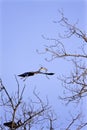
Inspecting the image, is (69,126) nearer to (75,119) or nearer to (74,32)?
(75,119)

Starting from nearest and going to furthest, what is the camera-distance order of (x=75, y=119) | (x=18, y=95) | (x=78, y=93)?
(x=78, y=93)
(x=18, y=95)
(x=75, y=119)

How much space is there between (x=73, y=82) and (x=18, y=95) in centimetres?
144

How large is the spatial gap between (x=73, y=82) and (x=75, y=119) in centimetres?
311

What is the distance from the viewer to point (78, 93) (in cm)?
711

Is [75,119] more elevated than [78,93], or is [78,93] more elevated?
[78,93]

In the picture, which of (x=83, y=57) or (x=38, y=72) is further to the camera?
(x=83, y=57)

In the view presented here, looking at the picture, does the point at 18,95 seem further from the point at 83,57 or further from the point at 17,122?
the point at 83,57

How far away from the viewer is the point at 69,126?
988 centimetres

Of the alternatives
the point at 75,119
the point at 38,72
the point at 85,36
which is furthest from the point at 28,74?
the point at 75,119

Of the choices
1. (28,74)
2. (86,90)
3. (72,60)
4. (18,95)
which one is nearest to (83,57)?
(72,60)

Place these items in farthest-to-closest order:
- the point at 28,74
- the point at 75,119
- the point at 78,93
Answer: the point at 75,119
the point at 78,93
the point at 28,74

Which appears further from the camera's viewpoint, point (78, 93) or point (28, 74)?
point (78, 93)

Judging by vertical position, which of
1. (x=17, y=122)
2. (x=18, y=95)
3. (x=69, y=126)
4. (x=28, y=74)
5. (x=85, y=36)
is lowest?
(x=69, y=126)

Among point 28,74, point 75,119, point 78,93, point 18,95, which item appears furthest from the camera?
point 75,119
